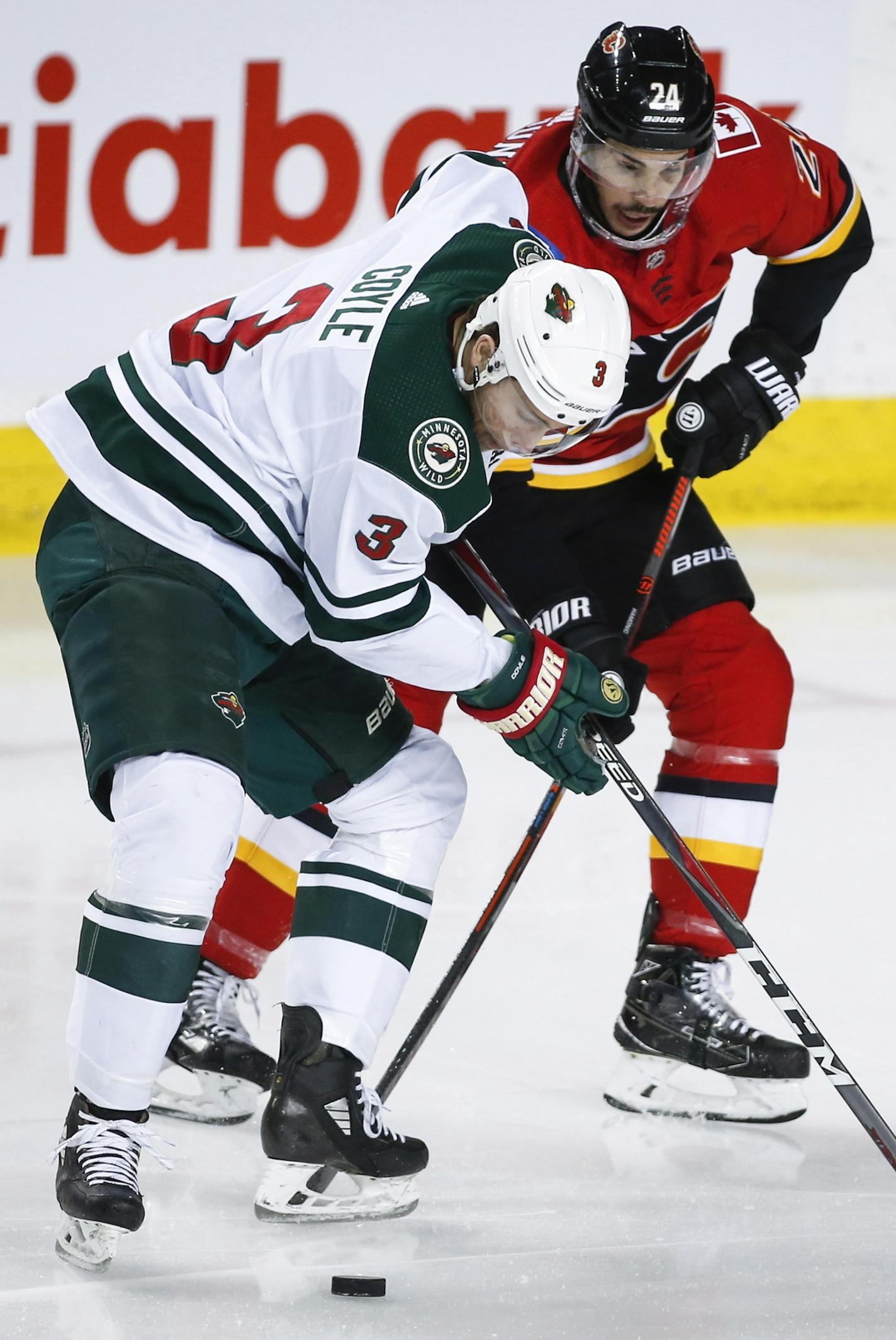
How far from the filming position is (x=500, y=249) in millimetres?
1989

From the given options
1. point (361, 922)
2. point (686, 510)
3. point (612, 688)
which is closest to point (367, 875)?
point (361, 922)

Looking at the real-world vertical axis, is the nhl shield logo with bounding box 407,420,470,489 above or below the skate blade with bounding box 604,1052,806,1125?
above

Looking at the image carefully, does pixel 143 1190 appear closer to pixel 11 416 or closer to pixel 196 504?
pixel 196 504

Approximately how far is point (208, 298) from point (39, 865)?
2.69 meters

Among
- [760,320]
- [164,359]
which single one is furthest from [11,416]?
[164,359]

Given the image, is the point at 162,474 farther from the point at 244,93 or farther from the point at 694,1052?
the point at 244,93

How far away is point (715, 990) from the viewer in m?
2.54

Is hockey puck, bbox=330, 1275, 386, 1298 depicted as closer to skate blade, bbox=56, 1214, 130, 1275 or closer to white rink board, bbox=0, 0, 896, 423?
skate blade, bbox=56, 1214, 130, 1275

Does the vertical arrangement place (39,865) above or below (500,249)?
below

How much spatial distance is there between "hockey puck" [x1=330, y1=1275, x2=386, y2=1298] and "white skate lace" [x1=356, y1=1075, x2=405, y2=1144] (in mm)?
215

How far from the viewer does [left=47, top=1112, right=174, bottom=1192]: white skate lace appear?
1.85 m

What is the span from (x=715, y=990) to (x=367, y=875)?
667 millimetres

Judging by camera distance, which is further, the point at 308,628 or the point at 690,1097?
the point at 690,1097

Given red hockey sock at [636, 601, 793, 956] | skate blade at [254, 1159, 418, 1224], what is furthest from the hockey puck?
red hockey sock at [636, 601, 793, 956]
